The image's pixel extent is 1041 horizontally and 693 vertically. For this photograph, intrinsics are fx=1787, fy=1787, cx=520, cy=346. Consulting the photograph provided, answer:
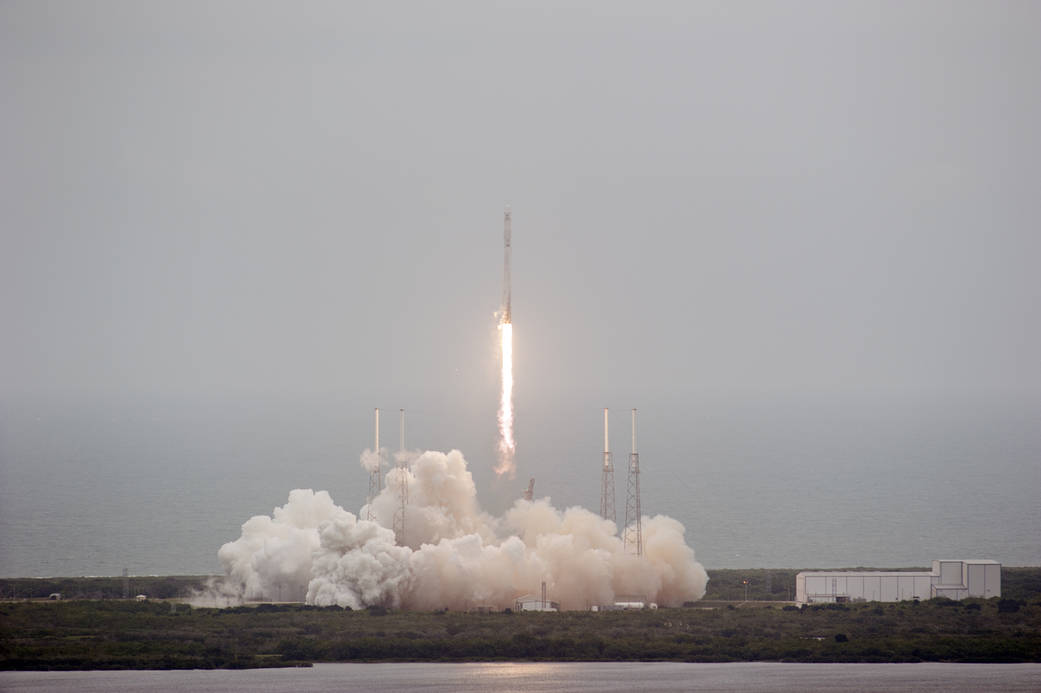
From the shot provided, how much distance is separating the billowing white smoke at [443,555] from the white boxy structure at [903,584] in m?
4.39

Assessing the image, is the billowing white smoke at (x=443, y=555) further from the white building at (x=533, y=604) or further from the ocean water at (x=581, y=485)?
the ocean water at (x=581, y=485)

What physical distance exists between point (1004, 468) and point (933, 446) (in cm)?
2351

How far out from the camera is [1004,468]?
143500mm

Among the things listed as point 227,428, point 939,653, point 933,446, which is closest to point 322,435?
point 227,428

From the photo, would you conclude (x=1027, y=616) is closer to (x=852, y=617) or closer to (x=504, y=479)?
(x=852, y=617)

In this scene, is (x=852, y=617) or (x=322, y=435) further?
(x=322, y=435)

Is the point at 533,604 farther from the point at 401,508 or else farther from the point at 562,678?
the point at 562,678

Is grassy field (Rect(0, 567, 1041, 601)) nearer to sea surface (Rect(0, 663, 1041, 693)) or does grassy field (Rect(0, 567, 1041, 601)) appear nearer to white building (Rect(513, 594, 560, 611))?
white building (Rect(513, 594, 560, 611))

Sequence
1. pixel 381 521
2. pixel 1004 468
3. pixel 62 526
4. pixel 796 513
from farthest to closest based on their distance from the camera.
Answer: pixel 1004 468 → pixel 796 513 → pixel 62 526 → pixel 381 521

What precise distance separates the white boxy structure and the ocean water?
15247 millimetres

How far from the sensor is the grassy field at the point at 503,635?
5322cm

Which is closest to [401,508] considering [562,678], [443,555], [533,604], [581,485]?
[443,555]

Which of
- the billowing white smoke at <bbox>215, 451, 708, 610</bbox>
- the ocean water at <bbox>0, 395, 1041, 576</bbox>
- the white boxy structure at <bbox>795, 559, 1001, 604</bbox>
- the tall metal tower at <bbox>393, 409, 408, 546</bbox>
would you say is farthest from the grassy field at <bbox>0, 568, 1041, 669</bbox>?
the ocean water at <bbox>0, 395, 1041, 576</bbox>

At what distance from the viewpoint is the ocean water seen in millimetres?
90625
